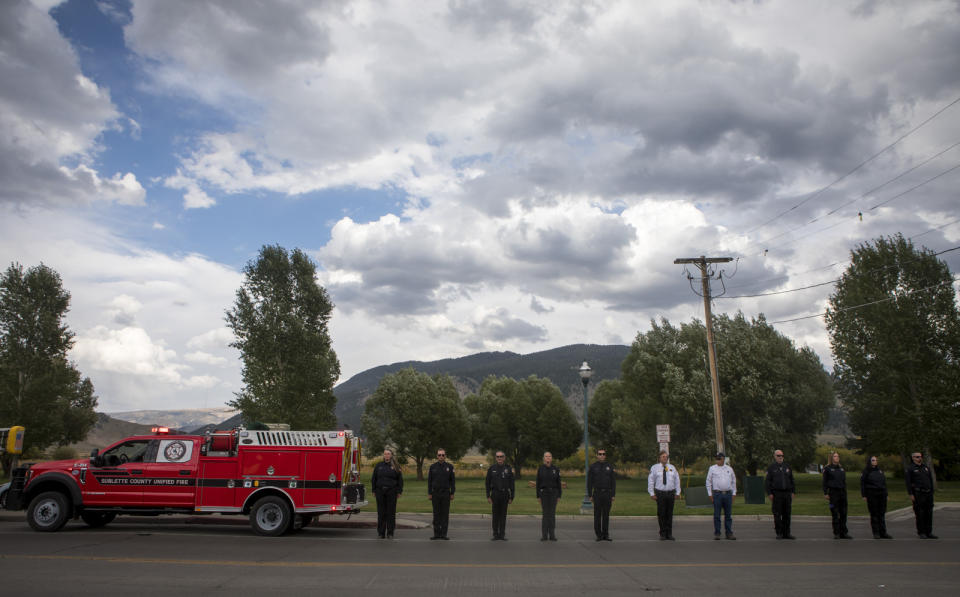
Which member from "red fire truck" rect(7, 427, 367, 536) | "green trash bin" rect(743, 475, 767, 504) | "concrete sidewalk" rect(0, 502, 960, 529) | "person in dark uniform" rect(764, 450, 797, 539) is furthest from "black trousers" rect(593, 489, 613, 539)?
"green trash bin" rect(743, 475, 767, 504)

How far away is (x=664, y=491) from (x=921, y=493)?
5631 mm

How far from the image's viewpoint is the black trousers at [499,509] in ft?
44.1

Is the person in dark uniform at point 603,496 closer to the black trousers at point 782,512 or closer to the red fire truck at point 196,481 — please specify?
the black trousers at point 782,512

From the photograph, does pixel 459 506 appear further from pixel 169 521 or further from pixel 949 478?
pixel 949 478

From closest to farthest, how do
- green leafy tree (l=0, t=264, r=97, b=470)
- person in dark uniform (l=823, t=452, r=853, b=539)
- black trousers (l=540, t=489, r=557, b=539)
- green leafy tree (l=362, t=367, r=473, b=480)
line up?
black trousers (l=540, t=489, r=557, b=539) → person in dark uniform (l=823, t=452, r=853, b=539) → green leafy tree (l=0, t=264, r=97, b=470) → green leafy tree (l=362, t=367, r=473, b=480)

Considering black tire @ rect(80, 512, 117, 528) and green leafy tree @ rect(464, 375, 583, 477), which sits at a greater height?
green leafy tree @ rect(464, 375, 583, 477)

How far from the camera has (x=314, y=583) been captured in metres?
8.33

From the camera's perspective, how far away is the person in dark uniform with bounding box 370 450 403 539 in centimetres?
1357

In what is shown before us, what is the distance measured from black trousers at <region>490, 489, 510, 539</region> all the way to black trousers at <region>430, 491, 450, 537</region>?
0.98m

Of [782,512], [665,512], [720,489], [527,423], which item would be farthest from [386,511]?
[527,423]

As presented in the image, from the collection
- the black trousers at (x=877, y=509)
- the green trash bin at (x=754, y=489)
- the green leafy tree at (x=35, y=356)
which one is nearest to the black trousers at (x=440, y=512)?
the black trousers at (x=877, y=509)

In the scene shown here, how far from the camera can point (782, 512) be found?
13.7m

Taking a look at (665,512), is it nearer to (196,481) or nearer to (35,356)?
(196,481)

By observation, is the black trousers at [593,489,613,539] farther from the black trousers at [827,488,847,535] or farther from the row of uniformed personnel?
the black trousers at [827,488,847,535]
